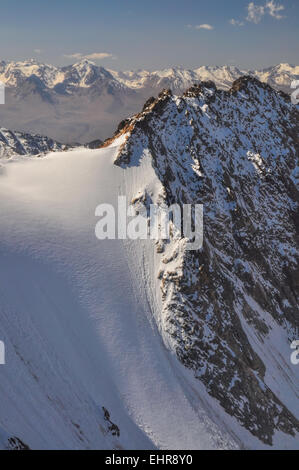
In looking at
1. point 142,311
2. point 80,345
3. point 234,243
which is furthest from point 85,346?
point 234,243

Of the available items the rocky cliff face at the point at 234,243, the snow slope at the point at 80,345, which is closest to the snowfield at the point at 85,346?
the snow slope at the point at 80,345

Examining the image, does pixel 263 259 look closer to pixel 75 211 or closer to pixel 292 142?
pixel 292 142

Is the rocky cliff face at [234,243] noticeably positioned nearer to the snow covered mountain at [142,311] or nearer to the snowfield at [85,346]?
the snow covered mountain at [142,311]

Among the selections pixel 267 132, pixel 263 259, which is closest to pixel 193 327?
pixel 263 259

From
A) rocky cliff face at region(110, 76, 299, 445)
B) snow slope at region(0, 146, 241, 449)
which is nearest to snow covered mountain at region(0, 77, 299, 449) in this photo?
snow slope at region(0, 146, 241, 449)

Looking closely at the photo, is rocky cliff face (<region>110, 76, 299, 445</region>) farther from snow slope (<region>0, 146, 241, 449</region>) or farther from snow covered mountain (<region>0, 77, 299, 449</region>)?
snow slope (<region>0, 146, 241, 449</region>)
